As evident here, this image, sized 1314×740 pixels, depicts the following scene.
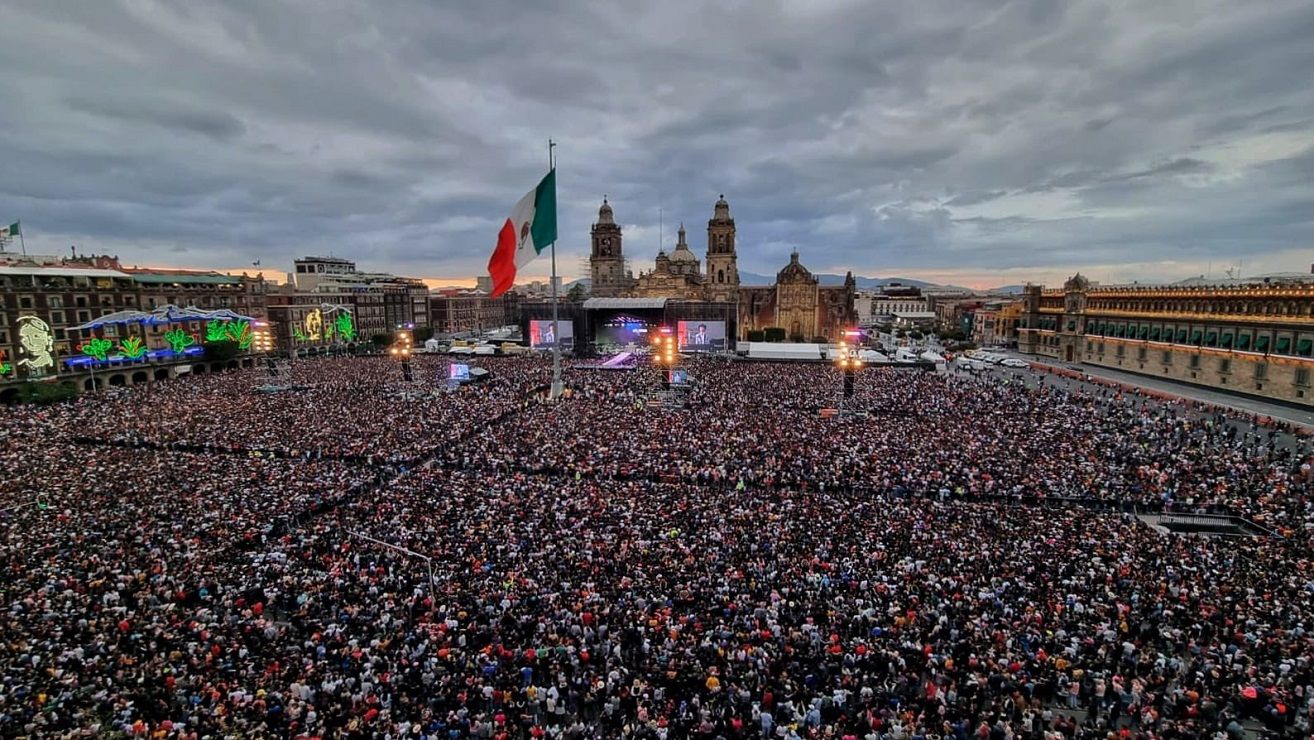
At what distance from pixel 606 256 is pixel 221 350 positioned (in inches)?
2303

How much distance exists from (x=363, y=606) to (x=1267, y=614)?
18.3 metres

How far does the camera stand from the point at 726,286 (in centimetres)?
8919

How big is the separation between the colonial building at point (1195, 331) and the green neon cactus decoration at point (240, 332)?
78.5 metres

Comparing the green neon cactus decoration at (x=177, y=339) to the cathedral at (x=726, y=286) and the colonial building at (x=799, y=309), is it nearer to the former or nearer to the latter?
the cathedral at (x=726, y=286)

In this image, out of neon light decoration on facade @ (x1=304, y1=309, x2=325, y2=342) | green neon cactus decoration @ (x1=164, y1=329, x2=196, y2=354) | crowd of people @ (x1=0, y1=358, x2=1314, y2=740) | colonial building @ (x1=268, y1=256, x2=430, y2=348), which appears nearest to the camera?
crowd of people @ (x1=0, y1=358, x2=1314, y2=740)

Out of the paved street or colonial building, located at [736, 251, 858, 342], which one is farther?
colonial building, located at [736, 251, 858, 342]

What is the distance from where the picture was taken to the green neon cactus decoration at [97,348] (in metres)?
43.7

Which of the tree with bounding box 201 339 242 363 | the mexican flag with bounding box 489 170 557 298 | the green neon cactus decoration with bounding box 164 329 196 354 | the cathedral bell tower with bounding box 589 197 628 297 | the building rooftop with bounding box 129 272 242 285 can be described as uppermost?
the cathedral bell tower with bounding box 589 197 628 297

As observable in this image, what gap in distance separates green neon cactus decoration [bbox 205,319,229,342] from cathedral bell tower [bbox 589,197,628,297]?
54.0 meters

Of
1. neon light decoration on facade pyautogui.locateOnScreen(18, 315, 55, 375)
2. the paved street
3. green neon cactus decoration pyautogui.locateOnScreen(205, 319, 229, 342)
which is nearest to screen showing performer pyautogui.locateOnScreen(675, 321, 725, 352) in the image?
the paved street

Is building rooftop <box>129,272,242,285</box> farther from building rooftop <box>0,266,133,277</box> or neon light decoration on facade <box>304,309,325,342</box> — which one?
neon light decoration on facade <box>304,309,325,342</box>

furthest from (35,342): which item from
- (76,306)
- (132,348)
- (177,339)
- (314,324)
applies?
(314,324)

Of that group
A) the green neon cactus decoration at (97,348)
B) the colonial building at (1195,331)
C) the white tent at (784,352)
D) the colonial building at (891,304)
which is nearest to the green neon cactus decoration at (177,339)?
the green neon cactus decoration at (97,348)

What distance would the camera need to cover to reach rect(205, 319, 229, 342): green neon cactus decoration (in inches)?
2083
